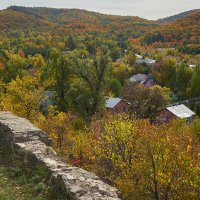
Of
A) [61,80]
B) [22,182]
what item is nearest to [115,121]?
[22,182]

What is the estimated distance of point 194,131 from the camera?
125ft

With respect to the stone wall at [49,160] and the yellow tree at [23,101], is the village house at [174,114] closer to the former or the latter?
the yellow tree at [23,101]

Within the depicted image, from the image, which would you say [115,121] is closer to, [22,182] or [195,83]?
[22,182]

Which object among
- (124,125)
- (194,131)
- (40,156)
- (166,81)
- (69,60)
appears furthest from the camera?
(166,81)

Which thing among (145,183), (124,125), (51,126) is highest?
(124,125)

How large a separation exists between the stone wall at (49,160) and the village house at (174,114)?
42.5 meters

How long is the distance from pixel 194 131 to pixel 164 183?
25296 millimetres

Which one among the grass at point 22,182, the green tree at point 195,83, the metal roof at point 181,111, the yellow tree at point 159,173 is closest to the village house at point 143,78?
the green tree at point 195,83

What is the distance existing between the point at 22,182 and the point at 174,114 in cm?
4950

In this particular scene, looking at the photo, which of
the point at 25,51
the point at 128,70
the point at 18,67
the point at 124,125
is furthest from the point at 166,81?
the point at 25,51

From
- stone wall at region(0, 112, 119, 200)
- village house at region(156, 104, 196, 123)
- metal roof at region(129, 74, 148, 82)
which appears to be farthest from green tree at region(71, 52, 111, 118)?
metal roof at region(129, 74, 148, 82)

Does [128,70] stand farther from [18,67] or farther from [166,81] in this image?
[18,67]

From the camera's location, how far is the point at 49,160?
11.3m

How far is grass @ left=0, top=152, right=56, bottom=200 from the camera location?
33.5 feet
